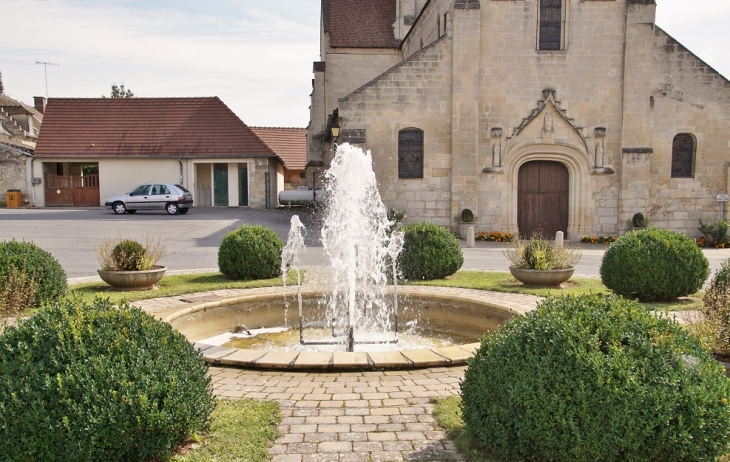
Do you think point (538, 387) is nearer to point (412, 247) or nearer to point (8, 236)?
point (412, 247)

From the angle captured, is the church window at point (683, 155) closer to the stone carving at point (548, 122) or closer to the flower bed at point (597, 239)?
the flower bed at point (597, 239)

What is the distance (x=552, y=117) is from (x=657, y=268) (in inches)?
509

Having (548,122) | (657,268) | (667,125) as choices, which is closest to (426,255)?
(657,268)

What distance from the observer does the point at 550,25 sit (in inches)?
849

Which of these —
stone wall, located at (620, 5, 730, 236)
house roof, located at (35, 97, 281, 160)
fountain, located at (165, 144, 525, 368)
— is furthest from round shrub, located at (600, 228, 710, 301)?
house roof, located at (35, 97, 281, 160)

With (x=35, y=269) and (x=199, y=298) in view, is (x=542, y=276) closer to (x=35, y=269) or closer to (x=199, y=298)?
(x=199, y=298)

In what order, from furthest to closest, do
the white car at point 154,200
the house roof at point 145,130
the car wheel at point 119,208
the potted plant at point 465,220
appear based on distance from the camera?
the house roof at point 145,130
the car wheel at point 119,208
the white car at point 154,200
the potted plant at point 465,220

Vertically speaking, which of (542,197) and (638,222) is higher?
(542,197)

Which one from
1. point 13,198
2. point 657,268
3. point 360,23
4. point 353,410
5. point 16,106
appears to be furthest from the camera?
point 16,106

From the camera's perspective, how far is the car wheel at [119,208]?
28.9 metres

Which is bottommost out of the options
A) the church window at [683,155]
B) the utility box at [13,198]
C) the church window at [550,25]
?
the utility box at [13,198]

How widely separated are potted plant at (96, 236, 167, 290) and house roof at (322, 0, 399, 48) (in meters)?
20.7

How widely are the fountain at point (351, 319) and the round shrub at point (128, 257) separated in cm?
268

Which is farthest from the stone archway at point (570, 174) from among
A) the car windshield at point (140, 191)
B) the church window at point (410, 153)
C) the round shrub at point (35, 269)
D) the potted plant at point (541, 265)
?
the car windshield at point (140, 191)
